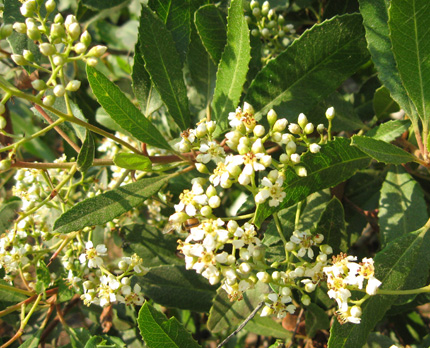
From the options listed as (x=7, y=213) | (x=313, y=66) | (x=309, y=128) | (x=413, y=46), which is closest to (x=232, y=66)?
(x=313, y=66)

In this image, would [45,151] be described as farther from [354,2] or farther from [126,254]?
[354,2]

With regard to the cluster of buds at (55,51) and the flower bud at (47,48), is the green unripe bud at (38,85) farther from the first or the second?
the flower bud at (47,48)

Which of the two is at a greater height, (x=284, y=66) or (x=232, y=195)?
(x=284, y=66)

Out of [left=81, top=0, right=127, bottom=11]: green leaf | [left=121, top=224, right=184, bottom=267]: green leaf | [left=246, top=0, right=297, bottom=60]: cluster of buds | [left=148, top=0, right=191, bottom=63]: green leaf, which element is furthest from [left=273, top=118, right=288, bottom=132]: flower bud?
[left=81, top=0, right=127, bottom=11]: green leaf

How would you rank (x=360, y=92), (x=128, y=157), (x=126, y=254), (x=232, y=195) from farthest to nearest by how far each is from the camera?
1. (x=232, y=195)
2. (x=360, y=92)
3. (x=126, y=254)
4. (x=128, y=157)

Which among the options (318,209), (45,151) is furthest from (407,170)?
(45,151)

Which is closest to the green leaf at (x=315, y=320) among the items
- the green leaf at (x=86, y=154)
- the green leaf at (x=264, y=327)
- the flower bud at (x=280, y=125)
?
the green leaf at (x=264, y=327)

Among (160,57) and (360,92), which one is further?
(360,92)

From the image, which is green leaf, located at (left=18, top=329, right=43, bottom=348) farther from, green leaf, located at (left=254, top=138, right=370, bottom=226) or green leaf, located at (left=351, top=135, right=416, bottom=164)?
green leaf, located at (left=351, top=135, right=416, bottom=164)
